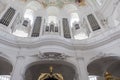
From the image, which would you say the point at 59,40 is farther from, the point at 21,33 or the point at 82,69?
the point at 21,33

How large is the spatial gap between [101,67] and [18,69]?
6.46 metres

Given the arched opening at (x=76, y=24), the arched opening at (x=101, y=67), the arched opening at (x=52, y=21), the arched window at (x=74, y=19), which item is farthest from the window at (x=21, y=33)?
the arched opening at (x=101, y=67)

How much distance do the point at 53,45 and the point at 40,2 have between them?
336 inches

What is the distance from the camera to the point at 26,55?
12680mm

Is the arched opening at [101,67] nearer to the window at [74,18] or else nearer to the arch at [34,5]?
the window at [74,18]

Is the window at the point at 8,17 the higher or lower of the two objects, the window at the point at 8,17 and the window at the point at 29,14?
the lower

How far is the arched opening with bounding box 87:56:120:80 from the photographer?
1330cm

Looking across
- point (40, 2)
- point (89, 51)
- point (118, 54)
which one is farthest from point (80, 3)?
point (118, 54)

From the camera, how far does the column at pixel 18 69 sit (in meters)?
11.2

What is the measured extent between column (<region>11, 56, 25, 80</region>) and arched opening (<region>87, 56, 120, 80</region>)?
5086 millimetres

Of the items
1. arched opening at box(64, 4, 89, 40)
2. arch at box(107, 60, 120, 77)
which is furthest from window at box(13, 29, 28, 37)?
arch at box(107, 60, 120, 77)

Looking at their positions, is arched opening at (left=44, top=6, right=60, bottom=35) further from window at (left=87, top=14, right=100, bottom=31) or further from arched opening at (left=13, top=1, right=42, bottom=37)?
window at (left=87, top=14, right=100, bottom=31)

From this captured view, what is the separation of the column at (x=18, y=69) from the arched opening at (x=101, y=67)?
5086mm

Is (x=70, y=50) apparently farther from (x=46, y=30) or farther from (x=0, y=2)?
(x=0, y=2)
